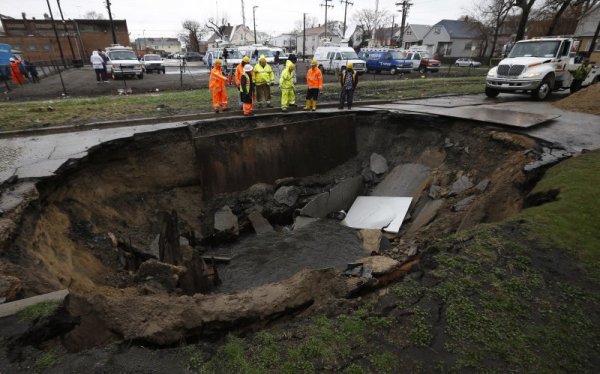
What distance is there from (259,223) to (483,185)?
197 inches

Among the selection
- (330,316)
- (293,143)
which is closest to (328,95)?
(293,143)

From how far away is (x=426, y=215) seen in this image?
7.16 metres

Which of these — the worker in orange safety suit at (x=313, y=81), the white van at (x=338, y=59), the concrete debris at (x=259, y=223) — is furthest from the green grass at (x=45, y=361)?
the white van at (x=338, y=59)

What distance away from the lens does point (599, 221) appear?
161 inches

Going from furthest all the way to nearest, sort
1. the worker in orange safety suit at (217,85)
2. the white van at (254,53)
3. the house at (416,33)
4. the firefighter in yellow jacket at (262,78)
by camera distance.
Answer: the house at (416,33) < the white van at (254,53) < the firefighter in yellow jacket at (262,78) < the worker in orange safety suit at (217,85)

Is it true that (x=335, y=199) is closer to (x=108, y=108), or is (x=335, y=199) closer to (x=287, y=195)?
(x=287, y=195)

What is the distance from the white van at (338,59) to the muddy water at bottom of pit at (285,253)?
18051 millimetres

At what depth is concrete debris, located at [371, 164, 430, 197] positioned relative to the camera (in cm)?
840

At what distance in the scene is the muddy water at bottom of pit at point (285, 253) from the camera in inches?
252

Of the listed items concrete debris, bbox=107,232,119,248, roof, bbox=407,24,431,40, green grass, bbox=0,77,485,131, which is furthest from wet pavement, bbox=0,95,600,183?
roof, bbox=407,24,431,40

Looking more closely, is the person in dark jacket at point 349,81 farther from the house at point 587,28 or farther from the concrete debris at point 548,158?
the house at point 587,28

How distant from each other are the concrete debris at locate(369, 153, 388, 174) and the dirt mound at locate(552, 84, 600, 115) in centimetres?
655

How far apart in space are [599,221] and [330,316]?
3619 mm

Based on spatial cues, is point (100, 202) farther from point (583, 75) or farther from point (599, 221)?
point (583, 75)
